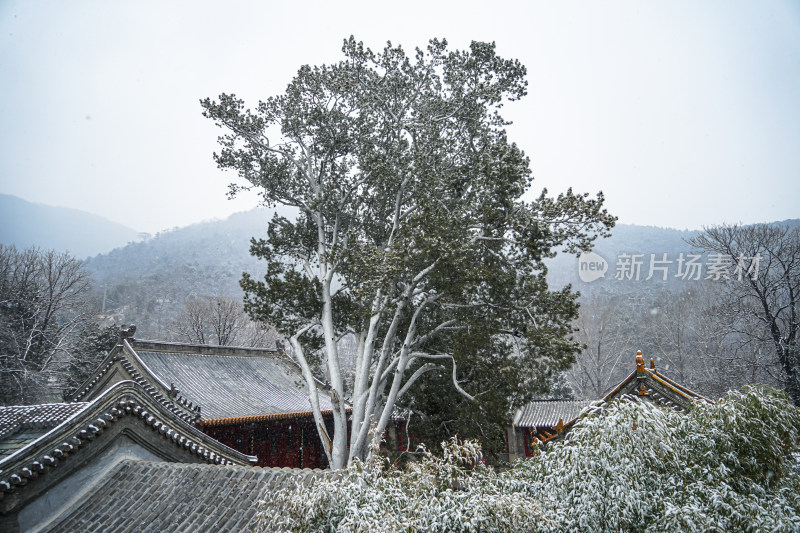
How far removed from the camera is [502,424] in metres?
13.5

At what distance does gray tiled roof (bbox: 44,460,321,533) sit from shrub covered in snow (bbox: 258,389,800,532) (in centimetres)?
84

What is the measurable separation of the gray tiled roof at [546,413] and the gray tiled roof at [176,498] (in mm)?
18197

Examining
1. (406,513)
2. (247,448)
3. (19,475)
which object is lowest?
(247,448)

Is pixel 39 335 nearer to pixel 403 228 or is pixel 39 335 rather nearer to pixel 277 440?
pixel 277 440

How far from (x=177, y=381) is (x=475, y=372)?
10.4 m

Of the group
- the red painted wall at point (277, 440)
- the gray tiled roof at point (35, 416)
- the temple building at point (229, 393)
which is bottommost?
the red painted wall at point (277, 440)

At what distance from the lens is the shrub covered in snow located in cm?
471

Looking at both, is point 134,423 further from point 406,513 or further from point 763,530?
point 763,530

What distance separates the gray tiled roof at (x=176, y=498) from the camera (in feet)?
20.2

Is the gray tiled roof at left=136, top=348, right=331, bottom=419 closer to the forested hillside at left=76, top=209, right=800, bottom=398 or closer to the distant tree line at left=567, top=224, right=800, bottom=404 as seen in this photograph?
the distant tree line at left=567, top=224, right=800, bottom=404

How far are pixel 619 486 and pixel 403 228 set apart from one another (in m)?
7.93

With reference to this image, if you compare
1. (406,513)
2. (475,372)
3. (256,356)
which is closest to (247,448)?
(256,356)

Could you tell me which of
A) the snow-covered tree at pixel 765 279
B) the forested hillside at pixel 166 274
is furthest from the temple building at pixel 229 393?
the forested hillside at pixel 166 274

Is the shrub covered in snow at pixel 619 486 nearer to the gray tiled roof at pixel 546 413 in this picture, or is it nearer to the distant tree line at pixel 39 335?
the gray tiled roof at pixel 546 413
